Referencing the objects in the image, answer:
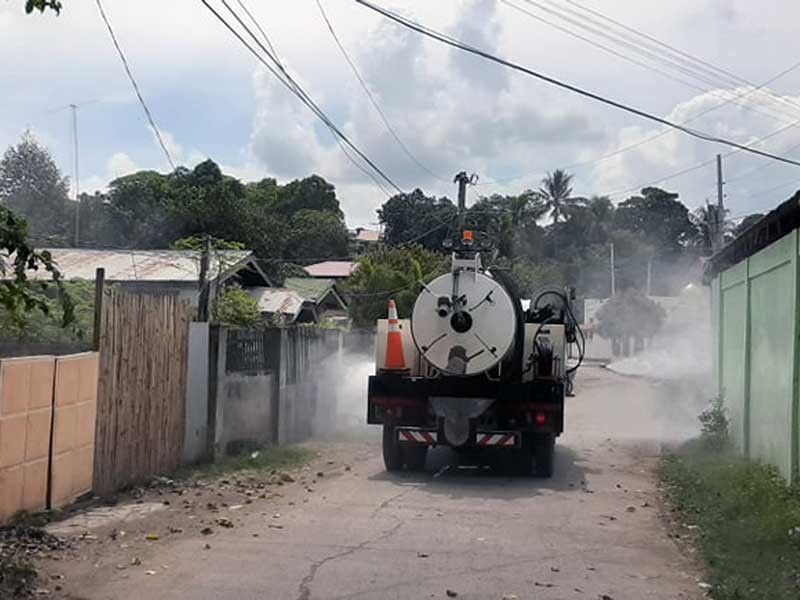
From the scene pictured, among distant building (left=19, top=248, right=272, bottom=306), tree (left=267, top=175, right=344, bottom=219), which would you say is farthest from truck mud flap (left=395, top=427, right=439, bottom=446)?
tree (left=267, top=175, right=344, bottom=219)

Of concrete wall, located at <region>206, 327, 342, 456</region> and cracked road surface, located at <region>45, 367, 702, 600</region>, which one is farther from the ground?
concrete wall, located at <region>206, 327, 342, 456</region>

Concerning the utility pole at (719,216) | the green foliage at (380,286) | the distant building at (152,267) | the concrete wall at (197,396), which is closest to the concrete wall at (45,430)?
the concrete wall at (197,396)

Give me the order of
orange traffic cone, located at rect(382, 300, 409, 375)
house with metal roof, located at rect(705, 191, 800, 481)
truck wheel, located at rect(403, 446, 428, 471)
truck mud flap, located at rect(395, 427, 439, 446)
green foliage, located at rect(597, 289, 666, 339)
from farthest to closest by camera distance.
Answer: green foliage, located at rect(597, 289, 666, 339) → orange traffic cone, located at rect(382, 300, 409, 375) → truck wheel, located at rect(403, 446, 428, 471) → truck mud flap, located at rect(395, 427, 439, 446) → house with metal roof, located at rect(705, 191, 800, 481)

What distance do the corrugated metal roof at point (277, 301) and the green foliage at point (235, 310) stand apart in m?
5.27

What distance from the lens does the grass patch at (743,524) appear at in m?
7.16

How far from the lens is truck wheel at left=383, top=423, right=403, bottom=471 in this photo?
1352cm

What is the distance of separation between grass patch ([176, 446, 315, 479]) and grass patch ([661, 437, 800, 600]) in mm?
5285

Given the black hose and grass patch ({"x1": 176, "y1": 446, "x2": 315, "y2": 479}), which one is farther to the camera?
the black hose

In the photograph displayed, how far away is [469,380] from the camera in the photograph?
13.2m

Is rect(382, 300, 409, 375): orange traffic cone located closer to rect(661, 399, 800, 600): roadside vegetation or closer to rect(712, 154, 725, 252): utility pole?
rect(661, 399, 800, 600): roadside vegetation

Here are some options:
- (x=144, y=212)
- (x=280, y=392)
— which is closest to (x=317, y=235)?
(x=144, y=212)

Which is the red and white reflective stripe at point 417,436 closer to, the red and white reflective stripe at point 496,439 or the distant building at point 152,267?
the red and white reflective stripe at point 496,439

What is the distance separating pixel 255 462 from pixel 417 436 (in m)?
2.31

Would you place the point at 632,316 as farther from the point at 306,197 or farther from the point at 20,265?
the point at 20,265
